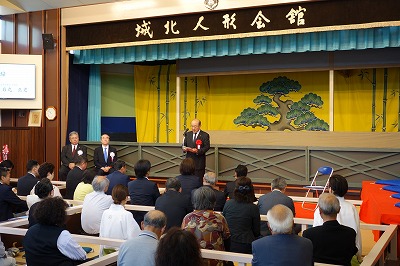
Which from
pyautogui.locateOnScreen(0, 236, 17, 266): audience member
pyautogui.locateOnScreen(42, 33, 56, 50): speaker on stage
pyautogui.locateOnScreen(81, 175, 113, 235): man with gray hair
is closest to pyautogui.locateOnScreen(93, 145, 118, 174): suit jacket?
pyautogui.locateOnScreen(42, 33, 56, 50): speaker on stage

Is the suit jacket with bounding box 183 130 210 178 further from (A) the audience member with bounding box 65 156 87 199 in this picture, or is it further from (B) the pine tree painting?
(B) the pine tree painting

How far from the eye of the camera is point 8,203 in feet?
15.4

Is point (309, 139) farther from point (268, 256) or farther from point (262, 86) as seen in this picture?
point (268, 256)

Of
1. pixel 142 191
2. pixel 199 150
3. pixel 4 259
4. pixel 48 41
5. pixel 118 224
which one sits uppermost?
pixel 48 41

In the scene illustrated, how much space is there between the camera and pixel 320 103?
916 centimetres

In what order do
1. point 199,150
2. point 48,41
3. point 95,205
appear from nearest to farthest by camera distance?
point 95,205 < point 199,150 < point 48,41

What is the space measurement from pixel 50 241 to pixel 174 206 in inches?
49.4

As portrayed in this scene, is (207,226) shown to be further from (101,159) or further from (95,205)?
(101,159)

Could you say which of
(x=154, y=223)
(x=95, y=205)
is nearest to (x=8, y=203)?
(x=95, y=205)

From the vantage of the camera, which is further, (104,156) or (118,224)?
(104,156)

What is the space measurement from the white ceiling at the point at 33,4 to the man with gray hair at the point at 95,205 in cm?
475

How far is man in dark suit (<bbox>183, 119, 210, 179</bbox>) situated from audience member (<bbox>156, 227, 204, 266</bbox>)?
5.24m

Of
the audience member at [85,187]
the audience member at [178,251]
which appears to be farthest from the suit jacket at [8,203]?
the audience member at [178,251]

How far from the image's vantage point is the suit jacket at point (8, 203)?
4.65m
